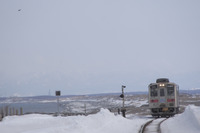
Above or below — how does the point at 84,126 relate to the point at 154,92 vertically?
below

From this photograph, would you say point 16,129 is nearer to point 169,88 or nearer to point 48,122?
point 48,122

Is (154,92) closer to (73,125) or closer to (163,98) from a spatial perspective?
(163,98)

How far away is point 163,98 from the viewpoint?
3070cm

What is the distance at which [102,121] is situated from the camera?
19266 mm

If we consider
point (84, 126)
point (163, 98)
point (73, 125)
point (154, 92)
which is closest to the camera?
point (73, 125)

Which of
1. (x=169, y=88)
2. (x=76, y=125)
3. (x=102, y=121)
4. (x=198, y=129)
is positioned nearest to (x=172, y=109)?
(x=169, y=88)

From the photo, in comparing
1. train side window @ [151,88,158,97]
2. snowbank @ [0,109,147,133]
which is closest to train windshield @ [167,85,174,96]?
train side window @ [151,88,158,97]

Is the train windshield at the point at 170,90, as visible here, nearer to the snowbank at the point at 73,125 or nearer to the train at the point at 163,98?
the train at the point at 163,98

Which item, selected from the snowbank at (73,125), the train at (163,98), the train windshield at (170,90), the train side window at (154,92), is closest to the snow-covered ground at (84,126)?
the snowbank at (73,125)

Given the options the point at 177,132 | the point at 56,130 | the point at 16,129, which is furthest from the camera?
the point at 16,129

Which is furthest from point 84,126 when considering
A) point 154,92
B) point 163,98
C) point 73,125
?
point 154,92

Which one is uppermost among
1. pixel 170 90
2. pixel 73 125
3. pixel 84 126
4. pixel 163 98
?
→ pixel 170 90

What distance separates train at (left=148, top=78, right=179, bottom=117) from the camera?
100 feet

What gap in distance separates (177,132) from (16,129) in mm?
8547
